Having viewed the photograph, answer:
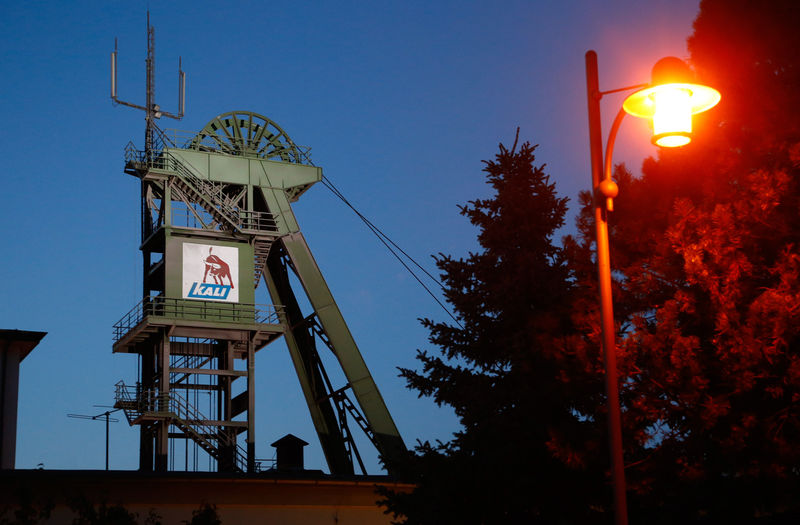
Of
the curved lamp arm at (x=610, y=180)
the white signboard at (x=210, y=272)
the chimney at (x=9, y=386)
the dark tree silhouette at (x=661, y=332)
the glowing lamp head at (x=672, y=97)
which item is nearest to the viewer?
the glowing lamp head at (x=672, y=97)

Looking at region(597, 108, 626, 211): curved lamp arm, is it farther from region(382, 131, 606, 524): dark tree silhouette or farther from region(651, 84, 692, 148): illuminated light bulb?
region(382, 131, 606, 524): dark tree silhouette

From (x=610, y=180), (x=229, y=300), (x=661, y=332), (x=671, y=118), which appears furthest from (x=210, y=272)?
(x=671, y=118)

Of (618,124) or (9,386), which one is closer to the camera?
(618,124)

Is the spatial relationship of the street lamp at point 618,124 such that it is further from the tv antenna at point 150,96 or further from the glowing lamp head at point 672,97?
the tv antenna at point 150,96

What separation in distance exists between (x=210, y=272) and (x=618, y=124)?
34828 mm

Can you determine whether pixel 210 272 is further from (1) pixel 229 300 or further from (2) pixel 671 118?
(2) pixel 671 118

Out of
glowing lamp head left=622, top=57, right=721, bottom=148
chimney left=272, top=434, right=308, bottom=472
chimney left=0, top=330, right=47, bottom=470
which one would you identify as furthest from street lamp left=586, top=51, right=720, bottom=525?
chimney left=272, top=434, right=308, bottom=472

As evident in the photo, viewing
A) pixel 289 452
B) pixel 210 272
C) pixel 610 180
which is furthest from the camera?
pixel 210 272

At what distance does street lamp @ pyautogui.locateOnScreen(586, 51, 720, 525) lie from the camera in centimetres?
1205

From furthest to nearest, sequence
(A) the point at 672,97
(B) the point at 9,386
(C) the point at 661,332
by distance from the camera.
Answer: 1. (B) the point at 9,386
2. (C) the point at 661,332
3. (A) the point at 672,97

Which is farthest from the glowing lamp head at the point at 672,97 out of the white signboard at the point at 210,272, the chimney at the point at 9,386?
the white signboard at the point at 210,272

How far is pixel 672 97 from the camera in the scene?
39.7 feet

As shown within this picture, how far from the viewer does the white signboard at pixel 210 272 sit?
45.4 m

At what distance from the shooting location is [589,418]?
21.5 meters
